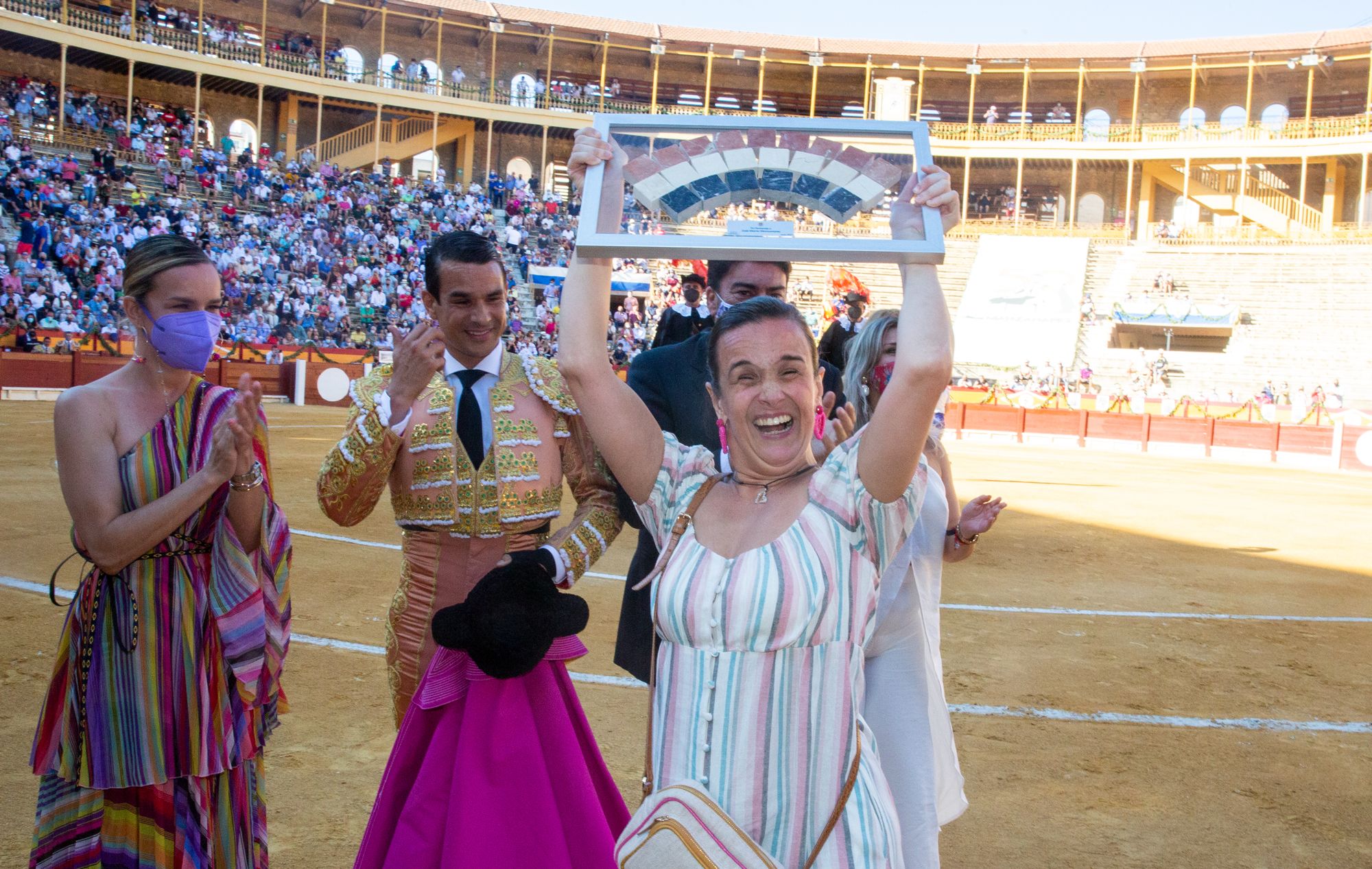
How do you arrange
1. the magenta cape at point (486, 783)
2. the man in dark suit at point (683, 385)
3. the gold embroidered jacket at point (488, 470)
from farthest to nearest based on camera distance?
the man in dark suit at point (683, 385), the gold embroidered jacket at point (488, 470), the magenta cape at point (486, 783)

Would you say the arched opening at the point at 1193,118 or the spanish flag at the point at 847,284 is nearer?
the spanish flag at the point at 847,284

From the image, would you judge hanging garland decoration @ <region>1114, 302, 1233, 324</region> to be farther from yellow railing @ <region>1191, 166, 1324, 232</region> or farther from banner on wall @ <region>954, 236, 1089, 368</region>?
yellow railing @ <region>1191, 166, 1324, 232</region>

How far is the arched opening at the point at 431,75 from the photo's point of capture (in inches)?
1248

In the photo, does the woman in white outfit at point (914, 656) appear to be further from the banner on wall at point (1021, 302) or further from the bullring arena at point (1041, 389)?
the banner on wall at point (1021, 302)

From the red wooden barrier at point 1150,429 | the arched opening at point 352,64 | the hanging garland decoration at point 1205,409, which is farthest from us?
the arched opening at point 352,64

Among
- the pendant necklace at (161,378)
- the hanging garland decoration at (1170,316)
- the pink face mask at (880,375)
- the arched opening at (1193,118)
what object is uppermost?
the arched opening at (1193,118)

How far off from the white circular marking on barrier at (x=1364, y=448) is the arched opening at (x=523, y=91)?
23.2 meters

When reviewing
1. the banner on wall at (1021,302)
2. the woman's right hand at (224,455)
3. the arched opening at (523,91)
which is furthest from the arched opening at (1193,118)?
the woman's right hand at (224,455)

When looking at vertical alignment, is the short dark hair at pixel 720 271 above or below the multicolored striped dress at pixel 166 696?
above

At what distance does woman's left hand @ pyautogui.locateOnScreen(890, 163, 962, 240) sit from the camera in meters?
1.61

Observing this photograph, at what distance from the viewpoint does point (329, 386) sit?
18672mm

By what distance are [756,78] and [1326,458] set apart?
22.7m

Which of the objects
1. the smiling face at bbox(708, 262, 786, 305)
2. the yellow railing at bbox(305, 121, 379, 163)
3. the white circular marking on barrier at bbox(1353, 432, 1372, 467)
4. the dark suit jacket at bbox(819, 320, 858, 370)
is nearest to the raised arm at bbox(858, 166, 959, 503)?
the smiling face at bbox(708, 262, 786, 305)

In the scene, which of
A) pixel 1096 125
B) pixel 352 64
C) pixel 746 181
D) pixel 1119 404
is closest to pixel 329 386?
pixel 1119 404
